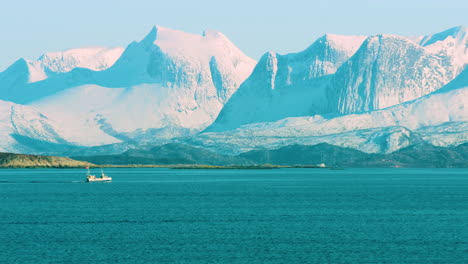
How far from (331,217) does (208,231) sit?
32.3 meters

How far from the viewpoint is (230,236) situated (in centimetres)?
12950

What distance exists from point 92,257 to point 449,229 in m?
59.4

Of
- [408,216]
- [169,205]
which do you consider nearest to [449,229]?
[408,216]

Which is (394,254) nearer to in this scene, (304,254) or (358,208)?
(304,254)

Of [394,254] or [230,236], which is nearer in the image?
[394,254]

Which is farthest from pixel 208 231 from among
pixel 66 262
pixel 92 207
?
pixel 92 207

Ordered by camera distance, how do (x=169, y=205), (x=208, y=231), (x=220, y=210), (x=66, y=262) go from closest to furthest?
(x=66, y=262) < (x=208, y=231) < (x=220, y=210) < (x=169, y=205)

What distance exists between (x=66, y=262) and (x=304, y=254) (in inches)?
1179

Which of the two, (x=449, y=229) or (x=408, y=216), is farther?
(x=408, y=216)

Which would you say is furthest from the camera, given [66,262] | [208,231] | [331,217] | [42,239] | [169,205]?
[169,205]

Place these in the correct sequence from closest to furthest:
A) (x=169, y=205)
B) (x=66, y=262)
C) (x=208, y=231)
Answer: (x=66, y=262), (x=208, y=231), (x=169, y=205)

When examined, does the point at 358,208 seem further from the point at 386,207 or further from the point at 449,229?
the point at 449,229

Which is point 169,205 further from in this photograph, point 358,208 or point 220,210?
point 358,208

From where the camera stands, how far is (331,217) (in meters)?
160
